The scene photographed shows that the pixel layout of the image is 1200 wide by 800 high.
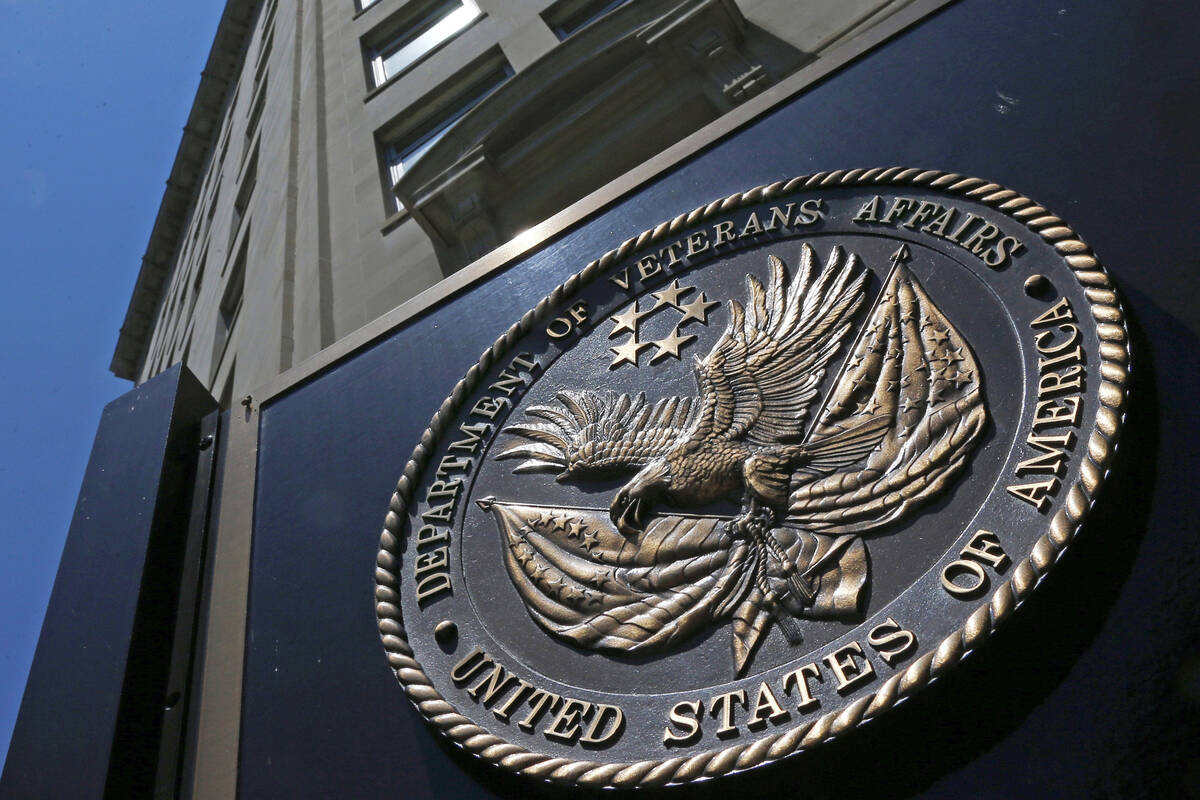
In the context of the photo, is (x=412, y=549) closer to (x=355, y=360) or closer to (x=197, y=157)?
(x=355, y=360)

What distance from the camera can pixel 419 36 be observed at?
45.4 feet

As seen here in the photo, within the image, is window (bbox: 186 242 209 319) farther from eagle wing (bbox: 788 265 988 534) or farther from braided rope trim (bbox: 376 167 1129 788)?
eagle wing (bbox: 788 265 988 534)

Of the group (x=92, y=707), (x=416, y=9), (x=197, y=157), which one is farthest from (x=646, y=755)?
(x=197, y=157)

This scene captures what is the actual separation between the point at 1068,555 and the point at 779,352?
55.8 inches

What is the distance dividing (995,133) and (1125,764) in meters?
2.49

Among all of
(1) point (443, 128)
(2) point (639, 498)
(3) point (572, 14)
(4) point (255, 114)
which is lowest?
(2) point (639, 498)

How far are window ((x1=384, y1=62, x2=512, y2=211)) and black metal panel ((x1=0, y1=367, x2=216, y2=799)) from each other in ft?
20.3

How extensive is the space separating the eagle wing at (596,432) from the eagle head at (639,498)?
94 millimetres

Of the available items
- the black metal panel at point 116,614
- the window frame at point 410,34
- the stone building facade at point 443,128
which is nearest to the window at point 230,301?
the stone building facade at point 443,128

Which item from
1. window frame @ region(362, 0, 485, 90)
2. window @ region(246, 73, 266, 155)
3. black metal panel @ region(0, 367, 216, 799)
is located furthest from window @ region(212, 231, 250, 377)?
black metal panel @ region(0, 367, 216, 799)

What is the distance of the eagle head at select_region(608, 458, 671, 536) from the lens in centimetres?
371

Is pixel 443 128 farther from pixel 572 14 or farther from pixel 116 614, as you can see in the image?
pixel 116 614

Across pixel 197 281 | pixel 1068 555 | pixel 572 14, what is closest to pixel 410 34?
pixel 572 14

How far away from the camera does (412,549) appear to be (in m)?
4.12
